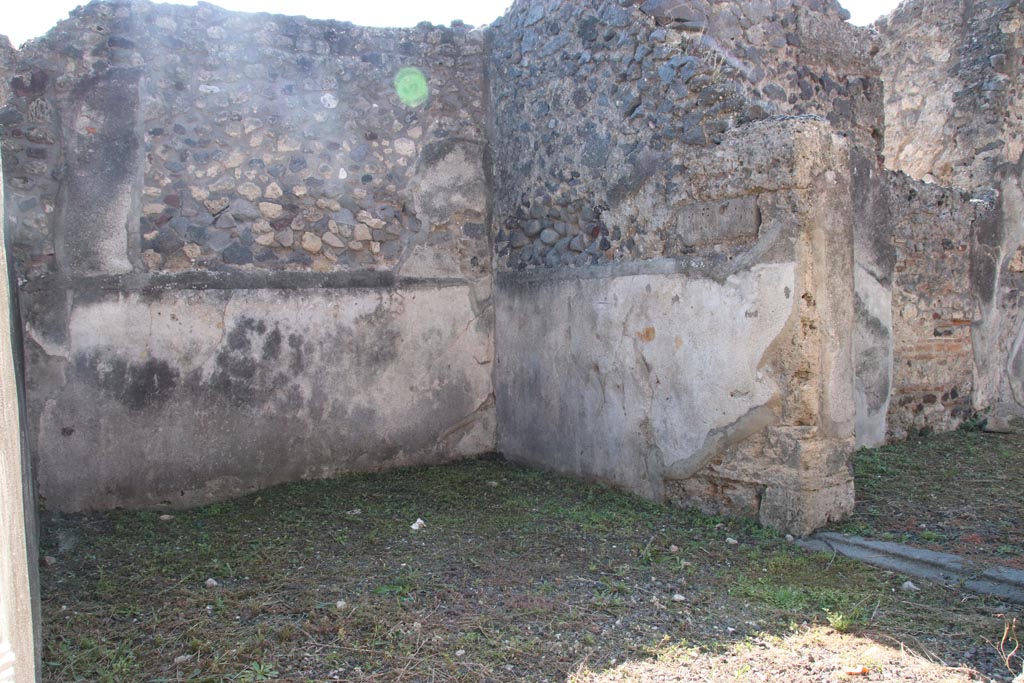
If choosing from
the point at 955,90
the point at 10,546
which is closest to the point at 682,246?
the point at 10,546

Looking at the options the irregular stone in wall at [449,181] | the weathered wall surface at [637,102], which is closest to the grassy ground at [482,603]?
the weathered wall surface at [637,102]

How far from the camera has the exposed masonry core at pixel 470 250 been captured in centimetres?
393

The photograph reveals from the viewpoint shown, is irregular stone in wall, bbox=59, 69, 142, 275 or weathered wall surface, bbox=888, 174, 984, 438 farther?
weathered wall surface, bbox=888, 174, 984, 438

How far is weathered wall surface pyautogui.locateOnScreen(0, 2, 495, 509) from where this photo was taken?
4371 mm

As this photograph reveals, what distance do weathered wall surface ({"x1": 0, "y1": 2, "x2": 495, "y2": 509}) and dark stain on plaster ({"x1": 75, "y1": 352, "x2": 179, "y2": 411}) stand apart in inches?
0.4

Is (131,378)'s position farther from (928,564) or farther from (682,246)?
(928,564)

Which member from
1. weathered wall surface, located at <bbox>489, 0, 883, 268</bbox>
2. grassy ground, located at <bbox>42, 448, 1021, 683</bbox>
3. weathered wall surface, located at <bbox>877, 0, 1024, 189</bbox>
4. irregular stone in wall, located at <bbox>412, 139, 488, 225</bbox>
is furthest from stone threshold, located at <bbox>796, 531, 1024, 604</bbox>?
weathered wall surface, located at <bbox>877, 0, 1024, 189</bbox>

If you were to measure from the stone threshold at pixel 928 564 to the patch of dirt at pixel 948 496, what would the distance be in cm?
11

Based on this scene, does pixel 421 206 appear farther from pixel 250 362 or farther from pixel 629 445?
pixel 629 445

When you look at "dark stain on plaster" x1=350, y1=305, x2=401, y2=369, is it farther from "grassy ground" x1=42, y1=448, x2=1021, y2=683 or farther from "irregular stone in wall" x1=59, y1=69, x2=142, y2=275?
"irregular stone in wall" x1=59, y1=69, x2=142, y2=275

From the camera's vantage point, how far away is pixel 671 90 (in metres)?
4.28

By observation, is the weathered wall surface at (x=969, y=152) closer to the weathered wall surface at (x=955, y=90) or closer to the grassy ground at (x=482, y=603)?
the weathered wall surface at (x=955, y=90)

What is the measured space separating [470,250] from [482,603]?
2.98 m

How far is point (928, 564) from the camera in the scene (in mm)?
3438
